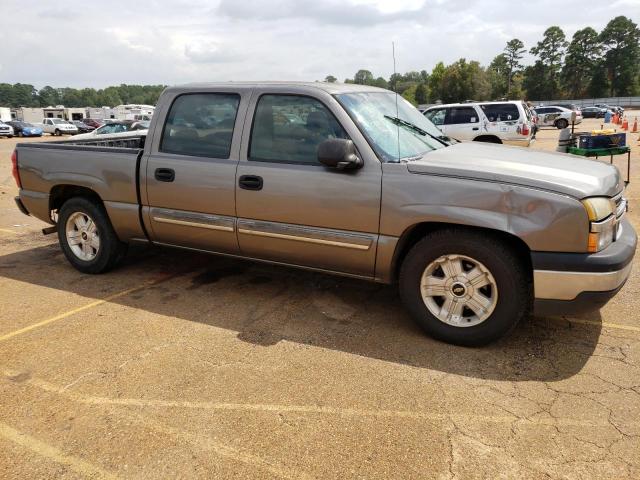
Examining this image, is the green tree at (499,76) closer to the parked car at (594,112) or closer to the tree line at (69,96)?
the parked car at (594,112)

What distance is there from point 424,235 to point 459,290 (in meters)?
0.47

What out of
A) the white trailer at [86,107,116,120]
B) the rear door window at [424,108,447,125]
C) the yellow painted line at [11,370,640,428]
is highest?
the white trailer at [86,107,116,120]

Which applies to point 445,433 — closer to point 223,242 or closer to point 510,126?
point 223,242

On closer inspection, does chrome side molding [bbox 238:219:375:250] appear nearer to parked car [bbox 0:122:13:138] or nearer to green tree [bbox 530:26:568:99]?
parked car [bbox 0:122:13:138]

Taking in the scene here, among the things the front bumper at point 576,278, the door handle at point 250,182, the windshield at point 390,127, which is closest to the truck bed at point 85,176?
the door handle at point 250,182

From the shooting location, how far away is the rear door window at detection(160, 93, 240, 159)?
4.27 m

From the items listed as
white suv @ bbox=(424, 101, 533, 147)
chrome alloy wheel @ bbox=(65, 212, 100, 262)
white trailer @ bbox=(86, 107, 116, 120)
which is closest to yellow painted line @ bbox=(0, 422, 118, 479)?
chrome alloy wheel @ bbox=(65, 212, 100, 262)

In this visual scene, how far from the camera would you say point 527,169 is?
344 cm

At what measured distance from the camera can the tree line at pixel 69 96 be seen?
159m

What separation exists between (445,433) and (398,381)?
54 cm

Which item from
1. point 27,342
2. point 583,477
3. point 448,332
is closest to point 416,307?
point 448,332

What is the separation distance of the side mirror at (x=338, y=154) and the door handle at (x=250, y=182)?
2.13ft

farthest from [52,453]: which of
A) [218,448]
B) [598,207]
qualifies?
[598,207]

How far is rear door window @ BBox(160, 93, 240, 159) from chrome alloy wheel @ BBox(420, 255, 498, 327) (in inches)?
75.9
